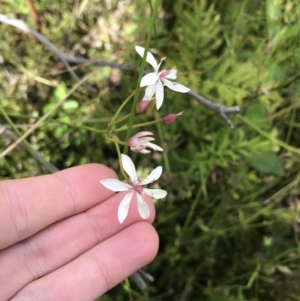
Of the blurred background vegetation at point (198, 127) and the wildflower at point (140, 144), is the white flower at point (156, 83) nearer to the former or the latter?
the wildflower at point (140, 144)

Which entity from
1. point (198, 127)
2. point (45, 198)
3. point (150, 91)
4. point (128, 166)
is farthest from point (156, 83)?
point (198, 127)

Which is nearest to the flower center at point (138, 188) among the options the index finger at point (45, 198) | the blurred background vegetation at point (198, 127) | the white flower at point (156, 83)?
the white flower at point (156, 83)

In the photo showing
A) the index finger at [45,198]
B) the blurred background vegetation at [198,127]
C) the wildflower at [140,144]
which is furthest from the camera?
the blurred background vegetation at [198,127]

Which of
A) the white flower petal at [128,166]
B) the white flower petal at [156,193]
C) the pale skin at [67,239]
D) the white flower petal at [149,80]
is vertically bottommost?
the pale skin at [67,239]

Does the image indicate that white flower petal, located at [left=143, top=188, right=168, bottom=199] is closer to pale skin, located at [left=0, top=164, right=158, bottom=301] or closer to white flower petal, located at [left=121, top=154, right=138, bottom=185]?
white flower petal, located at [left=121, top=154, right=138, bottom=185]

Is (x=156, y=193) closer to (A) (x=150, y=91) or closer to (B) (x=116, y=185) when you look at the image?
(B) (x=116, y=185)

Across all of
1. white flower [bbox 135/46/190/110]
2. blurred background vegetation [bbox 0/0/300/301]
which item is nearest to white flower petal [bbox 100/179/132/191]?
white flower [bbox 135/46/190/110]

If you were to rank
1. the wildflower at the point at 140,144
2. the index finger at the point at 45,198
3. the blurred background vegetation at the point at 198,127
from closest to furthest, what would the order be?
the wildflower at the point at 140,144 < the index finger at the point at 45,198 < the blurred background vegetation at the point at 198,127
